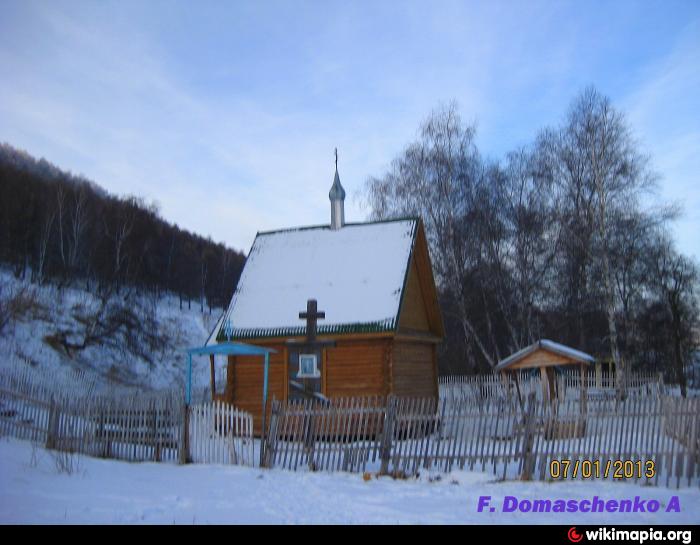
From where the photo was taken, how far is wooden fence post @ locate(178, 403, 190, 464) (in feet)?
40.9

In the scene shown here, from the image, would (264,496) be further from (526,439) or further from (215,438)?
(526,439)

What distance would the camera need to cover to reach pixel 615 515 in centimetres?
765

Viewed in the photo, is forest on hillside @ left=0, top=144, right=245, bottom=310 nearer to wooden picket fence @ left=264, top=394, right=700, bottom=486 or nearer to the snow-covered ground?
the snow-covered ground

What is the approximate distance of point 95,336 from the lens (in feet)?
119

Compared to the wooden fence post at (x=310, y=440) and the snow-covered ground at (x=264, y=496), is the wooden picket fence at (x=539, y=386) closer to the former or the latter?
the wooden fence post at (x=310, y=440)

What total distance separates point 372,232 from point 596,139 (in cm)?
1296

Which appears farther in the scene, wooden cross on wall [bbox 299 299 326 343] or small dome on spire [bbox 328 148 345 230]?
small dome on spire [bbox 328 148 345 230]

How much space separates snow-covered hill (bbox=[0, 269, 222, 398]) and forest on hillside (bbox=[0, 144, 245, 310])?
6.47 feet

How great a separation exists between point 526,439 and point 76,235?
3532cm

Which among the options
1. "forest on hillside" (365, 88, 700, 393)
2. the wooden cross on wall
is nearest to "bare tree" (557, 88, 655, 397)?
"forest on hillside" (365, 88, 700, 393)

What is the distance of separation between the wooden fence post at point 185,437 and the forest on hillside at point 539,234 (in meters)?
19.0

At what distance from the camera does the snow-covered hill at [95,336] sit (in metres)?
29.3

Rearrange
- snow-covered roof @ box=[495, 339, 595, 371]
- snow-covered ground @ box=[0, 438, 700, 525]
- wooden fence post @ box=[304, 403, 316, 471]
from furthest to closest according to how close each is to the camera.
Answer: snow-covered roof @ box=[495, 339, 595, 371] < wooden fence post @ box=[304, 403, 316, 471] < snow-covered ground @ box=[0, 438, 700, 525]
